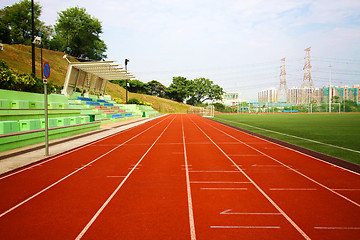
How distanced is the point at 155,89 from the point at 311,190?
92495 millimetres

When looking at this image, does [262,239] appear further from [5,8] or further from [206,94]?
[206,94]

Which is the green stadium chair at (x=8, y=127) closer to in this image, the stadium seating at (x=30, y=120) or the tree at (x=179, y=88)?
the stadium seating at (x=30, y=120)

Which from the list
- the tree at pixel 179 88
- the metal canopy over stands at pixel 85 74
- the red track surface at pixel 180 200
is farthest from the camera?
the tree at pixel 179 88

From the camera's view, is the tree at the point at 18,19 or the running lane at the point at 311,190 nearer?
the running lane at the point at 311,190

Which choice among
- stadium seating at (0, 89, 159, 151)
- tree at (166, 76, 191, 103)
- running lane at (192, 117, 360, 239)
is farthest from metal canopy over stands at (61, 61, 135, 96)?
tree at (166, 76, 191, 103)

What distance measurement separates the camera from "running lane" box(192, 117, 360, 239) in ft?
11.2

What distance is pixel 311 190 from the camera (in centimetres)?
489

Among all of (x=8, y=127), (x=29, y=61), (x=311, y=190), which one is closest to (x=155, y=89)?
(x=29, y=61)

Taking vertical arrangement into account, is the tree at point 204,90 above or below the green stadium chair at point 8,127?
above

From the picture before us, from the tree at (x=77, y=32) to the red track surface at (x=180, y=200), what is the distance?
6481 centimetres

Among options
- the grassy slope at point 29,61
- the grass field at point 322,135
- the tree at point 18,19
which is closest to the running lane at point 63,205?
the grass field at point 322,135

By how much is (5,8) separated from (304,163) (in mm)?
75505

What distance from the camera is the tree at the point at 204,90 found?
3531 inches

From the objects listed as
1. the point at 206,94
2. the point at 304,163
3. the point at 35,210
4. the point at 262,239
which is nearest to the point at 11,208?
the point at 35,210
